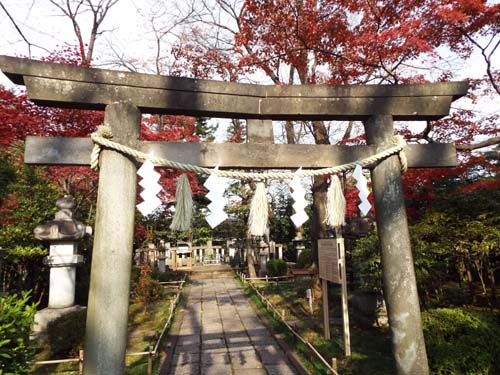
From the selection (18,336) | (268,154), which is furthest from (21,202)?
(268,154)

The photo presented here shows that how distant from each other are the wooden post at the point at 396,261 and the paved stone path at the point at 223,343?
2.91 metres

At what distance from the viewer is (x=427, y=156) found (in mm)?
3111

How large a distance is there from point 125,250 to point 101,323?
0.53 metres

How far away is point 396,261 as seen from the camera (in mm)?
2889

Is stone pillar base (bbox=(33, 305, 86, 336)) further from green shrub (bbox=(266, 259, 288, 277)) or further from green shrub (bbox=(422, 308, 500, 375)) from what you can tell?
green shrub (bbox=(266, 259, 288, 277))

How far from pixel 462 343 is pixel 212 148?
4033 mm

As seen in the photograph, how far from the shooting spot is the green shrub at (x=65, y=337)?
591 cm

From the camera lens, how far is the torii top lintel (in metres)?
2.56

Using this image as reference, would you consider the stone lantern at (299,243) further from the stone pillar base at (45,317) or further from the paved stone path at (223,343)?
the stone pillar base at (45,317)

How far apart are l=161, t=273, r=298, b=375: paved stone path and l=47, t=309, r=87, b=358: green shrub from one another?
1.68 metres

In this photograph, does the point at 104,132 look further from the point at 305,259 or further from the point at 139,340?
the point at 305,259

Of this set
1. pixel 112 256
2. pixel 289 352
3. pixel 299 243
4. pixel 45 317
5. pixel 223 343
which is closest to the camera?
pixel 112 256

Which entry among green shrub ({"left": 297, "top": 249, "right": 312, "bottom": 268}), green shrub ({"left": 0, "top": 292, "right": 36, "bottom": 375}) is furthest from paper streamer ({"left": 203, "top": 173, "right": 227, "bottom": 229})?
green shrub ({"left": 297, "top": 249, "right": 312, "bottom": 268})

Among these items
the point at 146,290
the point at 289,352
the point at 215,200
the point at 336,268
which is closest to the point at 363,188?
the point at 215,200
